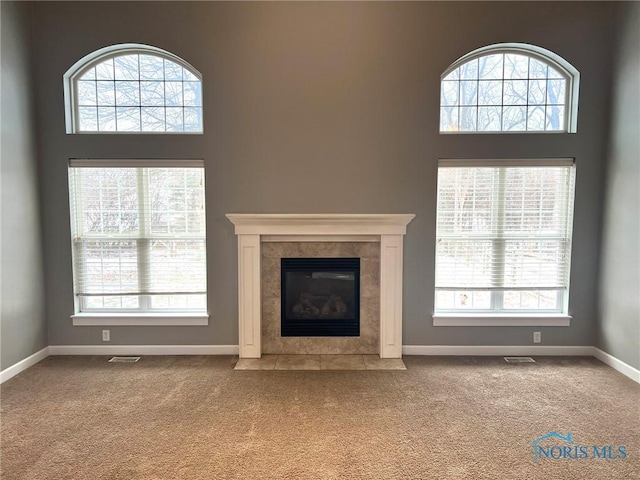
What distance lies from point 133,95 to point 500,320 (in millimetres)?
4462

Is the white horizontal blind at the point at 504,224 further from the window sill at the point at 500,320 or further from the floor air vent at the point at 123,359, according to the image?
the floor air vent at the point at 123,359

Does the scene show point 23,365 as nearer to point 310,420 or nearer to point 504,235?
point 310,420

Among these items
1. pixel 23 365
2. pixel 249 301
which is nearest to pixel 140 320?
pixel 23 365

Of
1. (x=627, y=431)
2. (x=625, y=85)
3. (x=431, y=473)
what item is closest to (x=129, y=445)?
(x=431, y=473)

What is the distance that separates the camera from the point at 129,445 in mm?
2275

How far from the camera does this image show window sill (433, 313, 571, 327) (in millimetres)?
3678

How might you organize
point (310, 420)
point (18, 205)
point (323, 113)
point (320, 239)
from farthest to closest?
point (320, 239), point (323, 113), point (18, 205), point (310, 420)

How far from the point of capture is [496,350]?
3.71 metres

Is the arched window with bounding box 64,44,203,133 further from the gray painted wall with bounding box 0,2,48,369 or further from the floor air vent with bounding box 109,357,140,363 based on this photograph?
the floor air vent with bounding box 109,357,140,363

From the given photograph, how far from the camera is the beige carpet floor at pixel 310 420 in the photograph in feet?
6.84

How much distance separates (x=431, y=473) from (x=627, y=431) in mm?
1521

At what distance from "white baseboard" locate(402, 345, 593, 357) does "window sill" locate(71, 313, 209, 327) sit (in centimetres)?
220

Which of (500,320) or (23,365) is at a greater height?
(500,320)

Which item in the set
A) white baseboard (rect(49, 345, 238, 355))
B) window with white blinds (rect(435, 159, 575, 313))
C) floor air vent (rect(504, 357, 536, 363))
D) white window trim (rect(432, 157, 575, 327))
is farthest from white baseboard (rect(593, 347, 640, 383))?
white baseboard (rect(49, 345, 238, 355))
